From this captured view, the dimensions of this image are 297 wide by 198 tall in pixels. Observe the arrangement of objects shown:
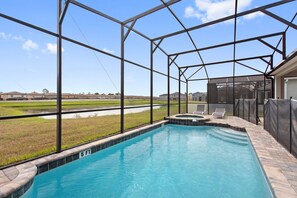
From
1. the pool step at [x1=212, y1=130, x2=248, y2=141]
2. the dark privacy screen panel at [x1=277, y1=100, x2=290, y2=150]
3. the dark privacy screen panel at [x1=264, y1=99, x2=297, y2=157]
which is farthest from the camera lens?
the pool step at [x1=212, y1=130, x2=248, y2=141]

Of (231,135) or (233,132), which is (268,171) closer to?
(231,135)

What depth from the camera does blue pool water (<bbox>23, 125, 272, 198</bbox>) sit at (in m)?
2.92

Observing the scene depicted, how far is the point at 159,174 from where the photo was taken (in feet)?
11.9

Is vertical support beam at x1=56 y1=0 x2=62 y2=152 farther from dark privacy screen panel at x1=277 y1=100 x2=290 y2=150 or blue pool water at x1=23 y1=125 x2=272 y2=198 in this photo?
dark privacy screen panel at x1=277 y1=100 x2=290 y2=150

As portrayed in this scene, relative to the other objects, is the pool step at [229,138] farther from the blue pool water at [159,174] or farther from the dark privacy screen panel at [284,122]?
the dark privacy screen panel at [284,122]

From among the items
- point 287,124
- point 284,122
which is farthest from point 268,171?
point 284,122

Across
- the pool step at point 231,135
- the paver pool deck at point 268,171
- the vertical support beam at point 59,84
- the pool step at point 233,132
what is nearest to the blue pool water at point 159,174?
the paver pool deck at point 268,171

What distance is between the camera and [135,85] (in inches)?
506

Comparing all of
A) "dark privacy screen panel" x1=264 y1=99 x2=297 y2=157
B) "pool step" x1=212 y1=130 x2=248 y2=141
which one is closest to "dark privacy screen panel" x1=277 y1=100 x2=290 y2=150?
"dark privacy screen panel" x1=264 y1=99 x2=297 y2=157

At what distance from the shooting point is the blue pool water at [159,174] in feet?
9.57

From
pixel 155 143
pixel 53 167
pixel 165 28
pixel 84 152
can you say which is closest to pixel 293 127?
pixel 155 143

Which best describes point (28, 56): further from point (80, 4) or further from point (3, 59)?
point (80, 4)

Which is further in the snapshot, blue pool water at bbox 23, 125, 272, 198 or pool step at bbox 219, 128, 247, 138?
pool step at bbox 219, 128, 247, 138

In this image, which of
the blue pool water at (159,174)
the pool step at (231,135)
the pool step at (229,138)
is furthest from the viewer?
the pool step at (231,135)
